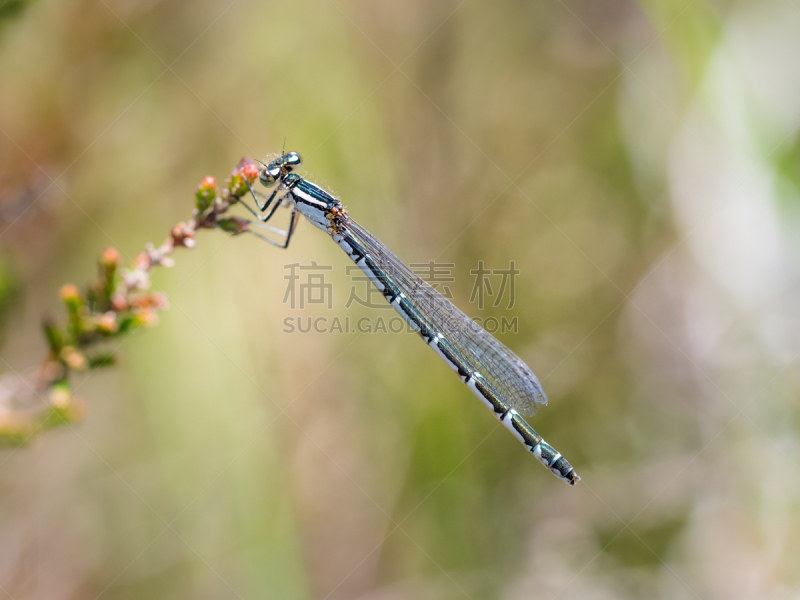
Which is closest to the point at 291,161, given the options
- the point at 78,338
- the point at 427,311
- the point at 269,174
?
the point at 269,174

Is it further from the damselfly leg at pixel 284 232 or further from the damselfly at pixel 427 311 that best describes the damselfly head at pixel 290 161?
the damselfly leg at pixel 284 232

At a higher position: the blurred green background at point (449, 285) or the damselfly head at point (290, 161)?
the damselfly head at point (290, 161)

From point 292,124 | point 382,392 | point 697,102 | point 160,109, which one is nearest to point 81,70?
point 160,109

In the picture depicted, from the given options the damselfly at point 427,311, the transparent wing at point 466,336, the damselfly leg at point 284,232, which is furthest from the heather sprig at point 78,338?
the transparent wing at point 466,336

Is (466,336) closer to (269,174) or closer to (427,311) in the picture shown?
(427,311)

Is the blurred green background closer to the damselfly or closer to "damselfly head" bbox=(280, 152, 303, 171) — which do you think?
the damselfly

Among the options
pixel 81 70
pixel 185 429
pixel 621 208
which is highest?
pixel 81 70

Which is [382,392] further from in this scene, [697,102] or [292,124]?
[697,102]

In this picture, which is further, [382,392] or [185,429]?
[382,392]
